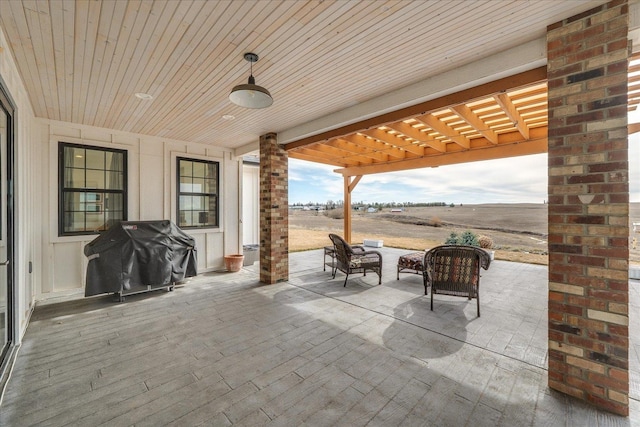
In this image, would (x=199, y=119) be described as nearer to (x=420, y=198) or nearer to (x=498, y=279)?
(x=498, y=279)

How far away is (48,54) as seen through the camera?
2.54m

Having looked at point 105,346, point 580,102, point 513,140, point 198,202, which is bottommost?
point 105,346

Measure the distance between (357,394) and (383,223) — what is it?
15.6 meters

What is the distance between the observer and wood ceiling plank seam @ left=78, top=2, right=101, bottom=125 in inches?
78.9

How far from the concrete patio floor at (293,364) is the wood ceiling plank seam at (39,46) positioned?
2952 mm

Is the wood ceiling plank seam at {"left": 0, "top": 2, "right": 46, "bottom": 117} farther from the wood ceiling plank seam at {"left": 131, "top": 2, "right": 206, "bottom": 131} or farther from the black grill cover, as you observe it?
the black grill cover

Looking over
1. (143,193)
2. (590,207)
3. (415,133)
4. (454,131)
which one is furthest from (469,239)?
(143,193)

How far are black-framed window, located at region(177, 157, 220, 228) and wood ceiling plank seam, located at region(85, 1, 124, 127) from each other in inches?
81.4

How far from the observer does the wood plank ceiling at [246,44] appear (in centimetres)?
197

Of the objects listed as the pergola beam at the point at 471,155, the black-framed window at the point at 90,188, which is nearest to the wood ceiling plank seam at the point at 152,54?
the black-framed window at the point at 90,188

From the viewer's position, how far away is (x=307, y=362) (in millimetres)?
2504

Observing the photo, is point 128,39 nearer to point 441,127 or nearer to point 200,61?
point 200,61

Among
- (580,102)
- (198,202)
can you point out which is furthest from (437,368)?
(198,202)

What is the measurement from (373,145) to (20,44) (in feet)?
18.0
